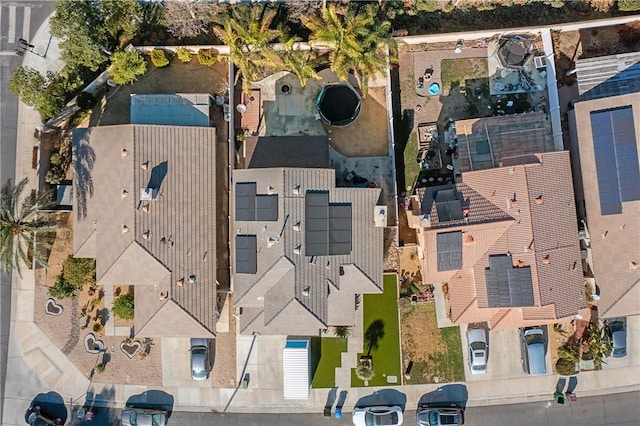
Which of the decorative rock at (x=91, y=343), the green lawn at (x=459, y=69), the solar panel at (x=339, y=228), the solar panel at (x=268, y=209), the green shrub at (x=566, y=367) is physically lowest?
the green shrub at (x=566, y=367)

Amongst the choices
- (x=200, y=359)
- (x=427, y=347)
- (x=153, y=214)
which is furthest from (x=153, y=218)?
(x=427, y=347)

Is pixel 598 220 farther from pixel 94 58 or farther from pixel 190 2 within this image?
pixel 94 58

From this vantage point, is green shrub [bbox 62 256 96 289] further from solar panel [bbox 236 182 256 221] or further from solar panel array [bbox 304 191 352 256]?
solar panel array [bbox 304 191 352 256]

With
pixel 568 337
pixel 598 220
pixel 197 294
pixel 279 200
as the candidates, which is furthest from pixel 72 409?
pixel 598 220

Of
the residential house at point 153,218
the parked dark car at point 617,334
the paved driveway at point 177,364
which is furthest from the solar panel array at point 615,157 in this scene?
the paved driveway at point 177,364

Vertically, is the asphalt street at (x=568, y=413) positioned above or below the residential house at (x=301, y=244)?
below

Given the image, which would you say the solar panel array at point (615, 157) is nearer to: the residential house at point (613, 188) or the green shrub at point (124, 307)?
the residential house at point (613, 188)

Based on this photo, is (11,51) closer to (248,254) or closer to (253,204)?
(253,204)
